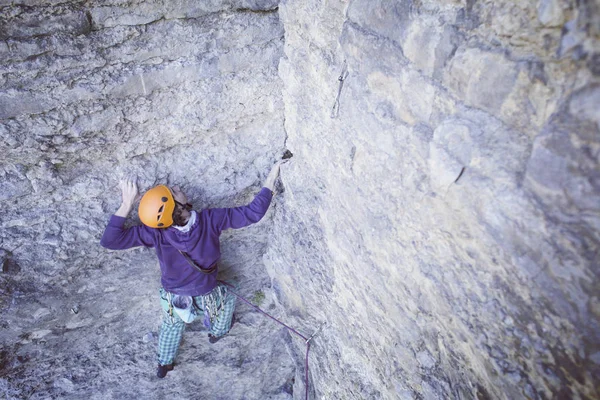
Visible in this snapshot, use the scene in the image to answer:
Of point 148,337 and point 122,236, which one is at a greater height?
point 122,236

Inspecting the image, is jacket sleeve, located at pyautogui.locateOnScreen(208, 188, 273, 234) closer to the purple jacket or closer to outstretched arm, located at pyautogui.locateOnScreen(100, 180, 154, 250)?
the purple jacket

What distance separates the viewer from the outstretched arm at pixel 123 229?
8.34 ft

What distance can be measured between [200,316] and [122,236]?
1.07m

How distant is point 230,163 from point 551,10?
2.05 metres

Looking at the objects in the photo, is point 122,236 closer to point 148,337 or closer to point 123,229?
point 123,229

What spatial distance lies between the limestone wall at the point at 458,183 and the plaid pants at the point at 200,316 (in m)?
1.13

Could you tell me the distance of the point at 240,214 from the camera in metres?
2.76

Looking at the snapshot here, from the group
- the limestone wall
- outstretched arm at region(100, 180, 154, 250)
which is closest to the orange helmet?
outstretched arm at region(100, 180, 154, 250)

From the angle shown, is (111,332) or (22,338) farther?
(111,332)

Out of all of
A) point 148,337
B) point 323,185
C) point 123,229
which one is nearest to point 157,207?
point 123,229

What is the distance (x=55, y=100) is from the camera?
217 cm

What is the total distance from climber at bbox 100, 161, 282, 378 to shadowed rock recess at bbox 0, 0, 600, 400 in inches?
5.8

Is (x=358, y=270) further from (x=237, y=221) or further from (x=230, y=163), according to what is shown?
(x=230, y=163)

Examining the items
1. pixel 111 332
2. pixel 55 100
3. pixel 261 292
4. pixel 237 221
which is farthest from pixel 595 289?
pixel 111 332
